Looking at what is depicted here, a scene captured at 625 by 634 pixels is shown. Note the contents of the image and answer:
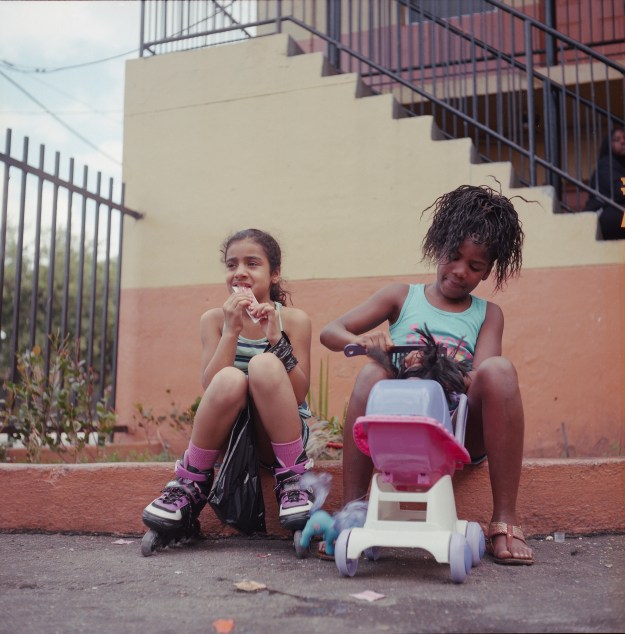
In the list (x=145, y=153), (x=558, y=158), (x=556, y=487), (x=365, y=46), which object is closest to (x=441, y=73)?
(x=365, y=46)

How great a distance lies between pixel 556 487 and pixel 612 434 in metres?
1.83

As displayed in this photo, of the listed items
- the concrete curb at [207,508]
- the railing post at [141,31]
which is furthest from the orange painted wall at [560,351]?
the railing post at [141,31]

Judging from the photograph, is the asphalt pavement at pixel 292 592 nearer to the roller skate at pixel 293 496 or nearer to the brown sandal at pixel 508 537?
the brown sandal at pixel 508 537

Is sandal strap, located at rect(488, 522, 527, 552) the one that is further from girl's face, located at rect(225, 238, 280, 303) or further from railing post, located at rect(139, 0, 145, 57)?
railing post, located at rect(139, 0, 145, 57)

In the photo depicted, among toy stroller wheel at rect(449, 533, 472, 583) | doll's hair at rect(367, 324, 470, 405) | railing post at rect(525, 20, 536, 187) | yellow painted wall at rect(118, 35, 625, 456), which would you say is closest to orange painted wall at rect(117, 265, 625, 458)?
yellow painted wall at rect(118, 35, 625, 456)

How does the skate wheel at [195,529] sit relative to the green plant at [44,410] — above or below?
below

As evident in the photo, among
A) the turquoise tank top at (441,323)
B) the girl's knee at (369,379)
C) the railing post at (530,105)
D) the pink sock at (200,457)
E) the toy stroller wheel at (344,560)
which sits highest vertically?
the railing post at (530,105)

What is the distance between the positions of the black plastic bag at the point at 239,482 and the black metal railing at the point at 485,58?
3.40 m

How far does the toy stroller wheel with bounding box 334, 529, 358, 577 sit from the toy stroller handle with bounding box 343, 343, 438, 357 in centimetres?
57

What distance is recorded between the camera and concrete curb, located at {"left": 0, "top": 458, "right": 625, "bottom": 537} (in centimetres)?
298

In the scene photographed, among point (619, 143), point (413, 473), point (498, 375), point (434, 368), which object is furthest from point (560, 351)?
point (413, 473)

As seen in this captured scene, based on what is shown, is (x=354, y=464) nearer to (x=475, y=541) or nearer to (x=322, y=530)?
(x=322, y=530)

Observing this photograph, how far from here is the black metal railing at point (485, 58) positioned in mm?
5887

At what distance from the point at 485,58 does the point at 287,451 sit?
14.3 feet
